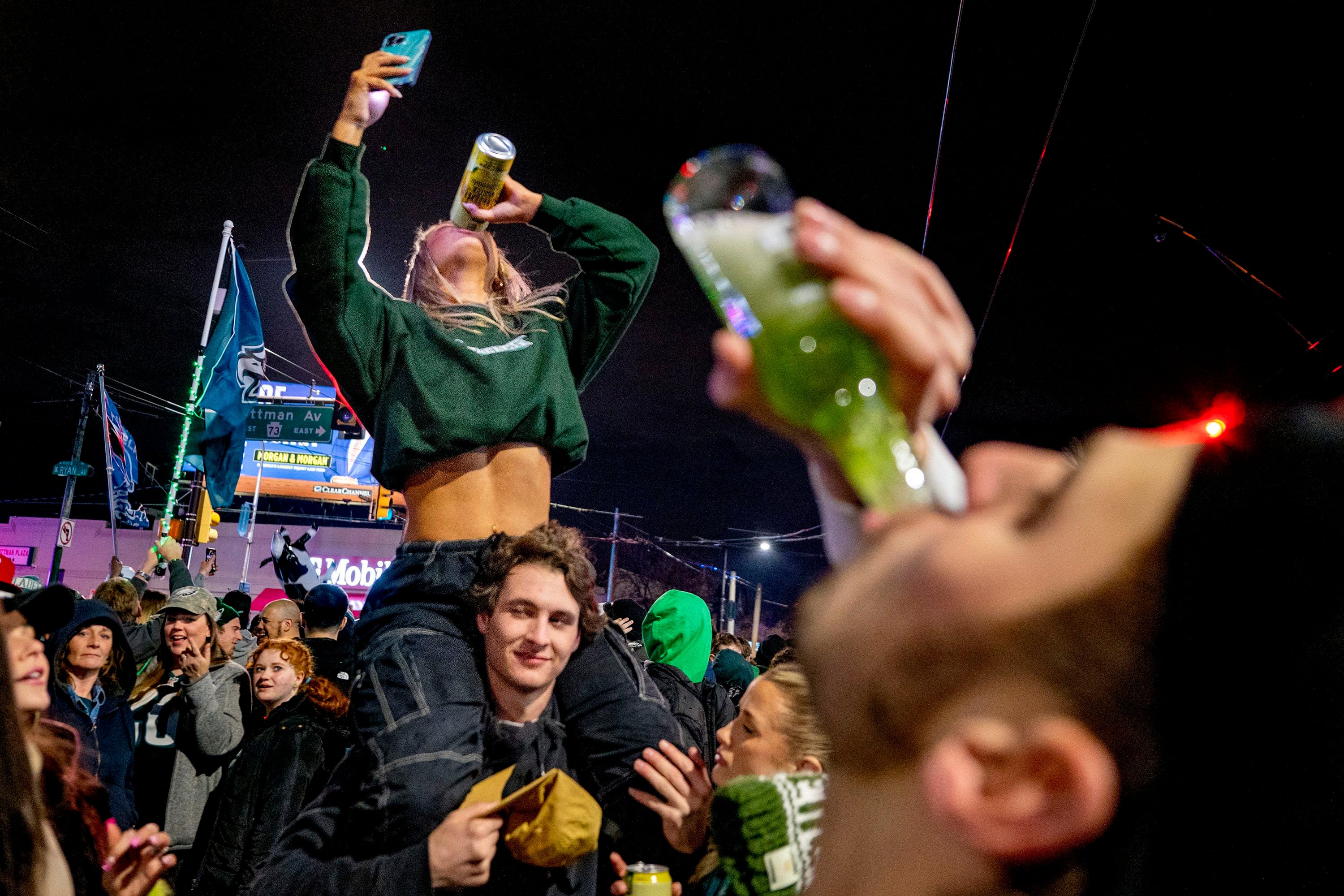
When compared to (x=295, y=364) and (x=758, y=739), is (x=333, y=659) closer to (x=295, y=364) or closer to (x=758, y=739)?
(x=758, y=739)

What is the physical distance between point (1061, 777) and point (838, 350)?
0.34 meters

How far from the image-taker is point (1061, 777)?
19.0 inches

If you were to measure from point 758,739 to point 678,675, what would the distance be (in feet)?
5.70

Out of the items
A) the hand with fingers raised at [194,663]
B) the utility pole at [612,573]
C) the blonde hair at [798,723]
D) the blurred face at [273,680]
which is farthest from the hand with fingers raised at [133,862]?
the utility pole at [612,573]

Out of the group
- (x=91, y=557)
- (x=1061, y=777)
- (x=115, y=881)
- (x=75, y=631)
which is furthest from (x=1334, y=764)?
(x=91, y=557)

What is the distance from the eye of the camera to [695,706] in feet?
12.7

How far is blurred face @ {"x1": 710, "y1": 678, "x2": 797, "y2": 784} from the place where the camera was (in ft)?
7.39

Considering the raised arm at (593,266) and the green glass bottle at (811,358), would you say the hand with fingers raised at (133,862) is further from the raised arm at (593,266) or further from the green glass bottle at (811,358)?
the raised arm at (593,266)

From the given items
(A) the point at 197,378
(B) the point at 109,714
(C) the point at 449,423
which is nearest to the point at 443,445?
(C) the point at 449,423

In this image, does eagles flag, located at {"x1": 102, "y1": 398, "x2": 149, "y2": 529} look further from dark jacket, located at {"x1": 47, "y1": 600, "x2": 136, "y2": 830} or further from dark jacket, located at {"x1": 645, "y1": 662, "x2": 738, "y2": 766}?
dark jacket, located at {"x1": 645, "y1": 662, "x2": 738, "y2": 766}

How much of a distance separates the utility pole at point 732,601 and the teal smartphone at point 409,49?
25.8m

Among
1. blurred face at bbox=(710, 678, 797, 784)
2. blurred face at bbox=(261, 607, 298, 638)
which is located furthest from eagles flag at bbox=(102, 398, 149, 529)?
blurred face at bbox=(710, 678, 797, 784)

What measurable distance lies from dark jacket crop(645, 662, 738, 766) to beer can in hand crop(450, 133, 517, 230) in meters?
2.02

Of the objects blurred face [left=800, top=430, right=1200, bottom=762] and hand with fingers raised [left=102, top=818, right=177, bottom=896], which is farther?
hand with fingers raised [left=102, top=818, right=177, bottom=896]
